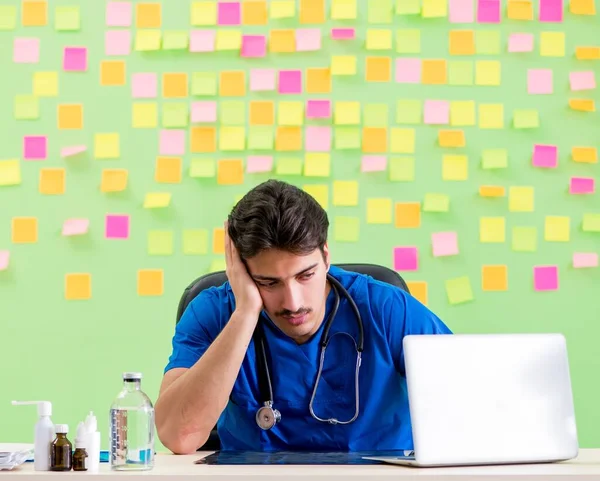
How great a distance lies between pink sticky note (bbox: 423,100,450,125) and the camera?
267cm

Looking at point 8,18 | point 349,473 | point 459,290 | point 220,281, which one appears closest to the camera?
point 349,473

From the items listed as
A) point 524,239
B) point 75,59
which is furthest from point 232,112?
point 524,239

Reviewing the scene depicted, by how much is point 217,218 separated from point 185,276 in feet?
0.66

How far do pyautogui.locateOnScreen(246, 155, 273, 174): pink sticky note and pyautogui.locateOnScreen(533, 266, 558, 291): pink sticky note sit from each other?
→ 0.86 metres

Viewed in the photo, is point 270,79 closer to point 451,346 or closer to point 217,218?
point 217,218

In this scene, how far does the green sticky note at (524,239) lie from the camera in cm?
264

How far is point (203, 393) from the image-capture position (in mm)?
1701

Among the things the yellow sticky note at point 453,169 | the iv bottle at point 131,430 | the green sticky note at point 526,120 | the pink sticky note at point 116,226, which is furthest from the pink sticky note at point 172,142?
the iv bottle at point 131,430

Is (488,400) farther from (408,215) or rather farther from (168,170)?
(168,170)

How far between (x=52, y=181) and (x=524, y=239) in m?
1.45

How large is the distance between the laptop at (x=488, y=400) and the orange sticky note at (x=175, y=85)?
155cm

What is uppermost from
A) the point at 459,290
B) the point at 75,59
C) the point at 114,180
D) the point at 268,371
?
the point at 75,59

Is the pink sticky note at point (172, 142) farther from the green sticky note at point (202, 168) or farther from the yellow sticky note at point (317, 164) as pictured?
the yellow sticky note at point (317, 164)

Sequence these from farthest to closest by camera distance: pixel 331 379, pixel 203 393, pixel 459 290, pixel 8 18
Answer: pixel 8 18, pixel 459 290, pixel 331 379, pixel 203 393
